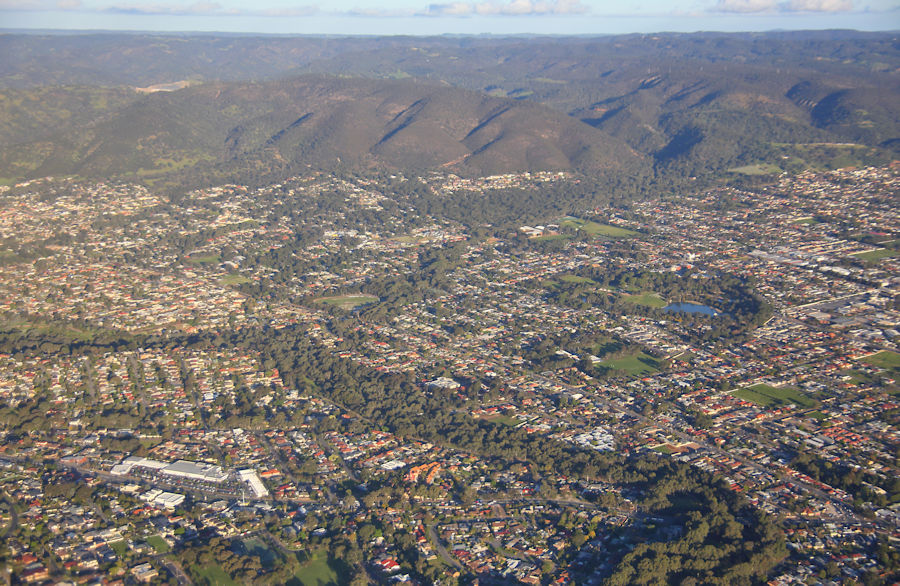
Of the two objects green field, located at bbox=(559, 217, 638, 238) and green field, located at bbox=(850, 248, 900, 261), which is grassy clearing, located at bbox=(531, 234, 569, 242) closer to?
green field, located at bbox=(559, 217, 638, 238)

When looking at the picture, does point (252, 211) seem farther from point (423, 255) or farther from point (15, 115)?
point (15, 115)

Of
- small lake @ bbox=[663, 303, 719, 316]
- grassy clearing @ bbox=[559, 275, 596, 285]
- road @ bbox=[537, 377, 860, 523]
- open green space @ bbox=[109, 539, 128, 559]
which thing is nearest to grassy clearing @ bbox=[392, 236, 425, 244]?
grassy clearing @ bbox=[559, 275, 596, 285]

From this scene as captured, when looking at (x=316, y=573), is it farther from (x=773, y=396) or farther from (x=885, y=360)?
(x=885, y=360)

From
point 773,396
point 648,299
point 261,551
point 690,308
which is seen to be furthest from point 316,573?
point 648,299

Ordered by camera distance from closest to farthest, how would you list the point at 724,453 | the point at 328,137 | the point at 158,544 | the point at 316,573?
1. the point at 316,573
2. the point at 158,544
3. the point at 724,453
4. the point at 328,137

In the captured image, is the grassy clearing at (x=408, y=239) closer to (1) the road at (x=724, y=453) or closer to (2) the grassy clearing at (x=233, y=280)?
(2) the grassy clearing at (x=233, y=280)

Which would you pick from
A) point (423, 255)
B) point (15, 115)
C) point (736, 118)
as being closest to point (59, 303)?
point (423, 255)

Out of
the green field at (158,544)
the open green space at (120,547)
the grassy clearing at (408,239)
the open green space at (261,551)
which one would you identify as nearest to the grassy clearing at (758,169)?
the grassy clearing at (408,239)
